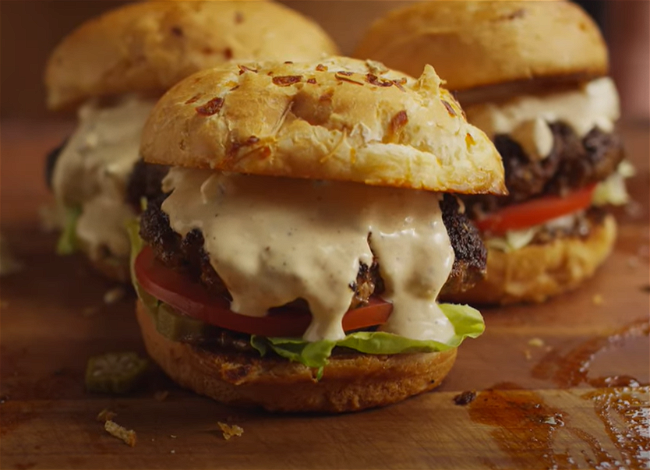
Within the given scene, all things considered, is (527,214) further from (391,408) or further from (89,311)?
(89,311)

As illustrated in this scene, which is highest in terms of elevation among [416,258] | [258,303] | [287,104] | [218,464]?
[287,104]

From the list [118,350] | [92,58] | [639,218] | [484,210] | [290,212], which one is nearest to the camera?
[290,212]

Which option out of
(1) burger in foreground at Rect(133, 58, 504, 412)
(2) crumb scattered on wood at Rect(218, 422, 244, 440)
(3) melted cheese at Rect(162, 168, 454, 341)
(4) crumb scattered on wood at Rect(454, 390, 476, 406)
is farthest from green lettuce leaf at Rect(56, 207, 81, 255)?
(4) crumb scattered on wood at Rect(454, 390, 476, 406)

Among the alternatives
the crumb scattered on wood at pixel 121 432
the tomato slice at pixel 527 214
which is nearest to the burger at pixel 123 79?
the tomato slice at pixel 527 214

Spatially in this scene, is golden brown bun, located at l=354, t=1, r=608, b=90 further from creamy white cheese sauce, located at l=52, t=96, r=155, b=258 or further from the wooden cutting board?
creamy white cheese sauce, located at l=52, t=96, r=155, b=258

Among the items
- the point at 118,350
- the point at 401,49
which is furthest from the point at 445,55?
the point at 118,350

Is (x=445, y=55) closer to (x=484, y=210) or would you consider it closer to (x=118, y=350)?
(x=484, y=210)
